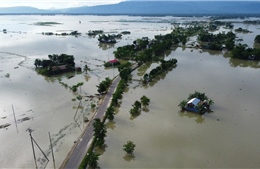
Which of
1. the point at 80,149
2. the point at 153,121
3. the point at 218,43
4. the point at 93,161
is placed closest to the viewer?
the point at 93,161

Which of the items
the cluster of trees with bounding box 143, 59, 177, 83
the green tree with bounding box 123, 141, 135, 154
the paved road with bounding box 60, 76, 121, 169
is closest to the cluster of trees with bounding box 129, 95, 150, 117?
the paved road with bounding box 60, 76, 121, 169

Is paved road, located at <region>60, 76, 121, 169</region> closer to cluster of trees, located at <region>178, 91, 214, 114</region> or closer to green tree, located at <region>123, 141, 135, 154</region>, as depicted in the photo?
green tree, located at <region>123, 141, 135, 154</region>

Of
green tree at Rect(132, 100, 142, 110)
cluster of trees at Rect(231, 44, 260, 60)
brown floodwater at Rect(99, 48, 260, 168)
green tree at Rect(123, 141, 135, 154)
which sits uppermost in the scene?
cluster of trees at Rect(231, 44, 260, 60)

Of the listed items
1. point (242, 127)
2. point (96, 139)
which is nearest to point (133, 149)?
point (96, 139)

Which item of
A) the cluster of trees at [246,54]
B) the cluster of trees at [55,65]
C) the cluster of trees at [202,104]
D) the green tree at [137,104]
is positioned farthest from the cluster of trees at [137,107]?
the cluster of trees at [246,54]

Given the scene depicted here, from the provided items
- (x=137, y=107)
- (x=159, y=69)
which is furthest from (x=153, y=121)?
(x=159, y=69)

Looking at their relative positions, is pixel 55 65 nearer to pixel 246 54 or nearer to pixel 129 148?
pixel 129 148

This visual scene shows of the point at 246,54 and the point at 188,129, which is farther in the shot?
the point at 246,54

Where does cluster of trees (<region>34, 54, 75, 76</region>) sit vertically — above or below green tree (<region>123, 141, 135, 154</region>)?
above

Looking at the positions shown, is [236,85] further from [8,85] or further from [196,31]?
[196,31]
